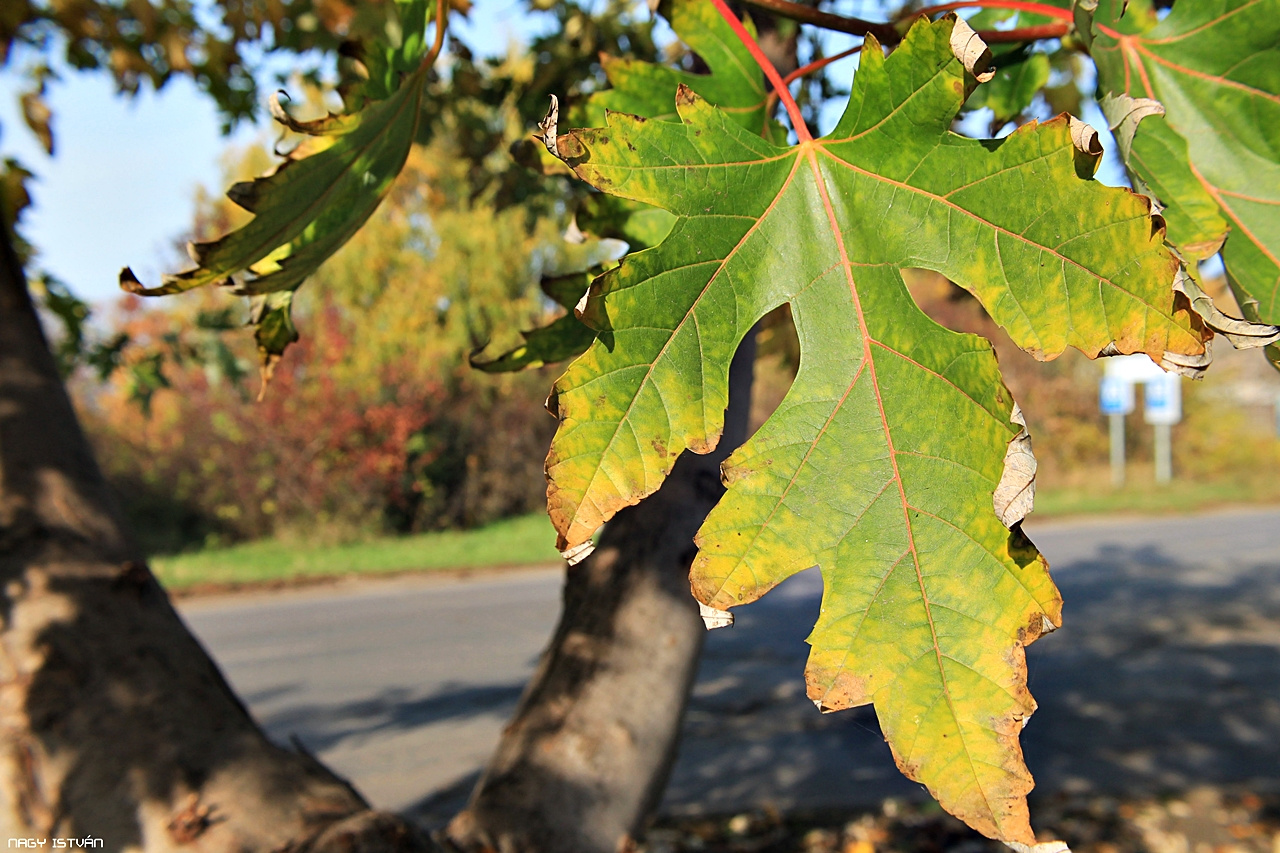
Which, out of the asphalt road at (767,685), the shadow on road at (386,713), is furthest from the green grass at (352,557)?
the shadow on road at (386,713)

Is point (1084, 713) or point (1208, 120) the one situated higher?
point (1208, 120)

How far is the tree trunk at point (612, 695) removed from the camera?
1.54 m

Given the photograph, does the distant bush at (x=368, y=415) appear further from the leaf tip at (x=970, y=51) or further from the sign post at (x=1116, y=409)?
the leaf tip at (x=970, y=51)

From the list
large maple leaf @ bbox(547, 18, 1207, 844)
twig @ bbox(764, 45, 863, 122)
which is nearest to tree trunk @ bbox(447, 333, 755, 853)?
twig @ bbox(764, 45, 863, 122)

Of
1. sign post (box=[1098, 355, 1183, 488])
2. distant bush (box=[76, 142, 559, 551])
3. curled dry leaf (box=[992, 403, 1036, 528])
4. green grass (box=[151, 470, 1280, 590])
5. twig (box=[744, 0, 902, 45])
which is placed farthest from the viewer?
sign post (box=[1098, 355, 1183, 488])

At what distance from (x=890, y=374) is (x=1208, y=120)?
0.45 meters

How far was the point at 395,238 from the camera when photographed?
1449 centimetres

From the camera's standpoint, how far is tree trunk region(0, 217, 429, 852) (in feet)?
4.11

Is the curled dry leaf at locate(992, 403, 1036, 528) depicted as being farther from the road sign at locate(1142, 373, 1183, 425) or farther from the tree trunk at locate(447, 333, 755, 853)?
the road sign at locate(1142, 373, 1183, 425)

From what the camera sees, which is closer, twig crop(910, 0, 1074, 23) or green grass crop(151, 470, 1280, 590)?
twig crop(910, 0, 1074, 23)

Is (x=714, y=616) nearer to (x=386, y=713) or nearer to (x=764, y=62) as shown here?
(x=764, y=62)

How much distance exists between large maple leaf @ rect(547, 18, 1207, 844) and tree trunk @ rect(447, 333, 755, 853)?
886 millimetres

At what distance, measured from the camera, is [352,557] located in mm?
10945

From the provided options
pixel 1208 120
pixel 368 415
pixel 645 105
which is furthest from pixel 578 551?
pixel 368 415
